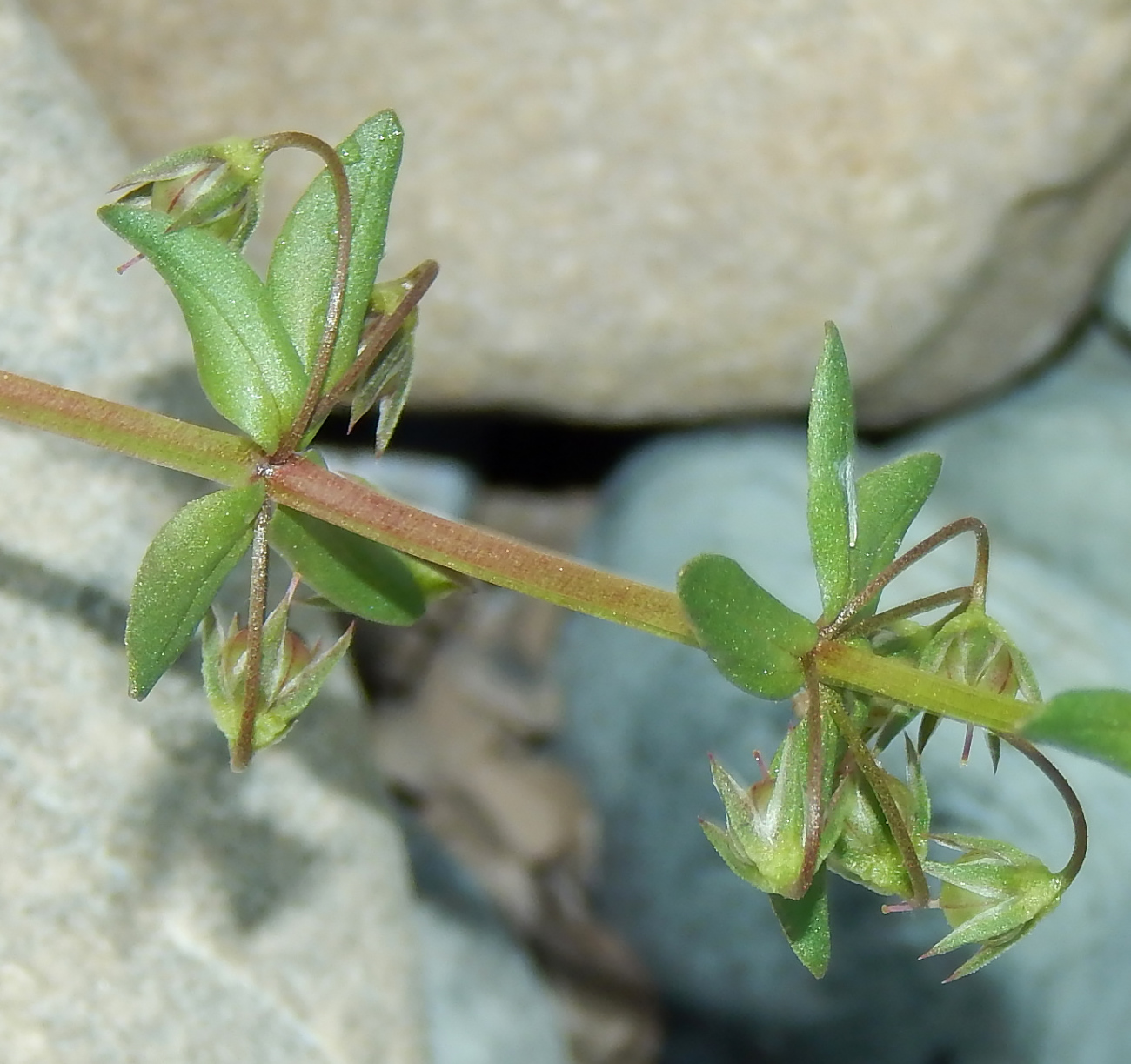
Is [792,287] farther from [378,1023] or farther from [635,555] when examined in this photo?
[378,1023]

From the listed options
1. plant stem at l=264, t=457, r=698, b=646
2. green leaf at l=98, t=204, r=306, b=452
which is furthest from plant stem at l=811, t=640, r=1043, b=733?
green leaf at l=98, t=204, r=306, b=452

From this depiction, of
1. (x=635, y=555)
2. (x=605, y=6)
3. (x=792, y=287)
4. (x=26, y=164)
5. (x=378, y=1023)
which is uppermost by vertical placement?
(x=26, y=164)

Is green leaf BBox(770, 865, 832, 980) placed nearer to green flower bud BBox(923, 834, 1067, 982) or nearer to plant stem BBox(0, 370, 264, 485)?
green flower bud BBox(923, 834, 1067, 982)

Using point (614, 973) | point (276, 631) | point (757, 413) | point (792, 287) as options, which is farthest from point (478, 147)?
point (614, 973)

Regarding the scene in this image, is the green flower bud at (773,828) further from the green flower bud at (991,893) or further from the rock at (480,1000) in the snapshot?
the rock at (480,1000)

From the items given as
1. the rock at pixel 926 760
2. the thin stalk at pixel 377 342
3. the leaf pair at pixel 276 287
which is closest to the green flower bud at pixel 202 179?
the leaf pair at pixel 276 287

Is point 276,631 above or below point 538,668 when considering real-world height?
above
